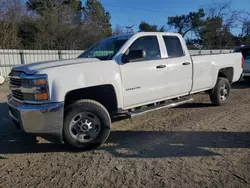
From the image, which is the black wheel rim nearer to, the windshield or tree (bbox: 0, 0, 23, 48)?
the windshield

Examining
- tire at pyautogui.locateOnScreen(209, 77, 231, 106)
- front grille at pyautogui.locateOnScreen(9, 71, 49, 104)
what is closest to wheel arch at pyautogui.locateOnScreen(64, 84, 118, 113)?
front grille at pyautogui.locateOnScreen(9, 71, 49, 104)

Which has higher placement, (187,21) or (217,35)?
(187,21)

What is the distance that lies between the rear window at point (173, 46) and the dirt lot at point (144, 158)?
1.62m

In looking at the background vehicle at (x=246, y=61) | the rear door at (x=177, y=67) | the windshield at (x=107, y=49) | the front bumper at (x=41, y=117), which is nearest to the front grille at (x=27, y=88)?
the front bumper at (x=41, y=117)

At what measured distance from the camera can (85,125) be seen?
3736 millimetres

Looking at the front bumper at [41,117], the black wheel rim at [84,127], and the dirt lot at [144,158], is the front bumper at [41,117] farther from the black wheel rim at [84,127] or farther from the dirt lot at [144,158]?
the dirt lot at [144,158]

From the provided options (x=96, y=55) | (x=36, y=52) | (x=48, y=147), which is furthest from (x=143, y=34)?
(x=36, y=52)

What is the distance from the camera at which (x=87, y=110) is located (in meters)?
3.64

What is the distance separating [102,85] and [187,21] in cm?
4729

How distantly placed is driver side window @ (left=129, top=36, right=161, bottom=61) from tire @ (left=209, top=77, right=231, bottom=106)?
8.31 ft

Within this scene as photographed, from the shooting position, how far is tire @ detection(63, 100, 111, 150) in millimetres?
3576

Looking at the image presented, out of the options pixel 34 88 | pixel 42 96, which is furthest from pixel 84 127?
pixel 34 88

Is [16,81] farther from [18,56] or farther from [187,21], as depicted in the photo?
[187,21]

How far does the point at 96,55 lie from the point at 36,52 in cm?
964
